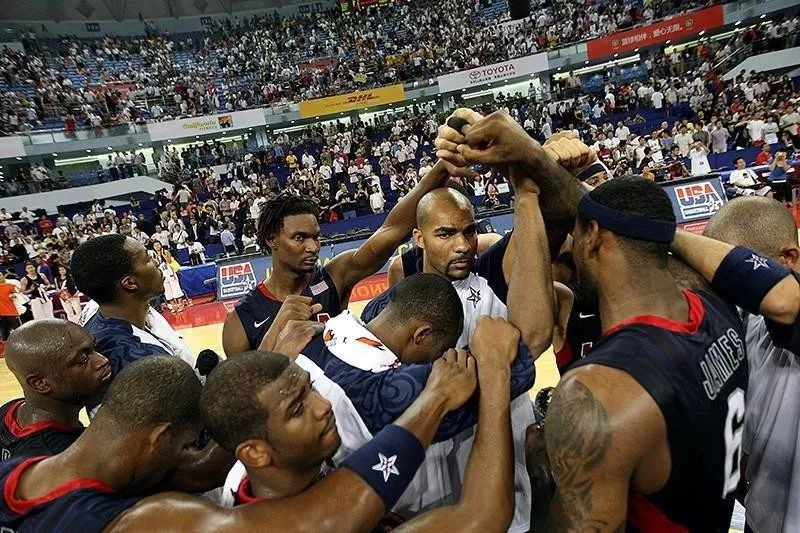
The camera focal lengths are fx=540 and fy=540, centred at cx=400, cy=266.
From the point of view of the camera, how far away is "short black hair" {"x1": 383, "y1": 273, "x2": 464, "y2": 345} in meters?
1.94

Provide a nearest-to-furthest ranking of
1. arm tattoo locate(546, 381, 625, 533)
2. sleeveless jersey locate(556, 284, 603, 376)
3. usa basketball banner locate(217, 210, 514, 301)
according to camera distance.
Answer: arm tattoo locate(546, 381, 625, 533) → sleeveless jersey locate(556, 284, 603, 376) → usa basketball banner locate(217, 210, 514, 301)

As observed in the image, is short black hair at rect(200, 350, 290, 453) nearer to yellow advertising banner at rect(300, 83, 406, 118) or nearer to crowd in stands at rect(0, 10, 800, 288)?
crowd in stands at rect(0, 10, 800, 288)

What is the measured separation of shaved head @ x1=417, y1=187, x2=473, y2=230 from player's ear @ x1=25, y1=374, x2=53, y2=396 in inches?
70.6

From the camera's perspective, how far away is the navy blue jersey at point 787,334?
5.52 ft

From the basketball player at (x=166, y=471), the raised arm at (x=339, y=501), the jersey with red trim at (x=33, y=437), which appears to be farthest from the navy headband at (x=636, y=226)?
the jersey with red trim at (x=33, y=437)

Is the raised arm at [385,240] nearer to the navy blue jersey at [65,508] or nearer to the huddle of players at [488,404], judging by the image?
the huddle of players at [488,404]

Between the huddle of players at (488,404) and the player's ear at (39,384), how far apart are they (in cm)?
23

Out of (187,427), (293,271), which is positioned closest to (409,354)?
(187,427)

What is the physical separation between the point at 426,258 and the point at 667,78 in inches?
914

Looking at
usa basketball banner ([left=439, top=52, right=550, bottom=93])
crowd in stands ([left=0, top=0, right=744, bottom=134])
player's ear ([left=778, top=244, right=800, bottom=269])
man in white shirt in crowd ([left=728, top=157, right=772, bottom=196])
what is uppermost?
crowd in stands ([left=0, top=0, right=744, bottom=134])

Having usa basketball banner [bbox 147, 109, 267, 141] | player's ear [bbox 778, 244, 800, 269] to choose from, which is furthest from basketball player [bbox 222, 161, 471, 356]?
usa basketball banner [bbox 147, 109, 267, 141]

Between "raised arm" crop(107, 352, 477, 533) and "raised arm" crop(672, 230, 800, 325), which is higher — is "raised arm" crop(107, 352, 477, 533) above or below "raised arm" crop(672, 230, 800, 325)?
below

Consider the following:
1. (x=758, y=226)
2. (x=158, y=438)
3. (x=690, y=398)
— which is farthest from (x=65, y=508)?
(x=758, y=226)

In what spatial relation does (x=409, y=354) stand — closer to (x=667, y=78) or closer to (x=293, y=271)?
(x=293, y=271)
